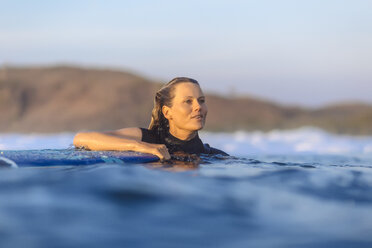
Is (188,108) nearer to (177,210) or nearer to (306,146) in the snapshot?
(177,210)

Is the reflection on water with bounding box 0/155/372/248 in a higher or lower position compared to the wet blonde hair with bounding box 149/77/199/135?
lower

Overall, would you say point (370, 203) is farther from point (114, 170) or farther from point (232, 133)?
point (232, 133)

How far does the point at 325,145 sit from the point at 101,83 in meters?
14.9

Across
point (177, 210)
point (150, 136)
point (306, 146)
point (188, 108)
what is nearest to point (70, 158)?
point (150, 136)

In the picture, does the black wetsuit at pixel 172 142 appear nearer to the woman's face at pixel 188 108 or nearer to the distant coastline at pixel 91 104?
the woman's face at pixel 188 108

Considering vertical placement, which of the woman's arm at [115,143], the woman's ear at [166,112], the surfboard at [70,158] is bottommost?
the surfboard at [70,158]

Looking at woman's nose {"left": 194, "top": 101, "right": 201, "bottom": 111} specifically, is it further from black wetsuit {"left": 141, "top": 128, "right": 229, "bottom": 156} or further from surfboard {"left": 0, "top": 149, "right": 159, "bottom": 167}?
surfboard {"left": 0, "top": 149, "right": 159, "bottom": 167}

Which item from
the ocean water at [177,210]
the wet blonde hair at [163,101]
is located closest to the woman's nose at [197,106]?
the wet blonde hair at [163,101]

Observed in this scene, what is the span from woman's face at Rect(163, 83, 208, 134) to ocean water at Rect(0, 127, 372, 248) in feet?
3.54

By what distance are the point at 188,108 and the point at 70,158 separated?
100 centimetres

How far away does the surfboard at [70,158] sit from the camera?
3.02 metres

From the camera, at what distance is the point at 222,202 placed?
2023mm

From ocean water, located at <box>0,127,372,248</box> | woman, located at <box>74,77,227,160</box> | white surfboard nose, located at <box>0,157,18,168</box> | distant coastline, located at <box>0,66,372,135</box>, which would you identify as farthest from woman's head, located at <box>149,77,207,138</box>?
distant coastline, located at <box>0,66,372,135</box>

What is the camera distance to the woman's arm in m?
3.56
